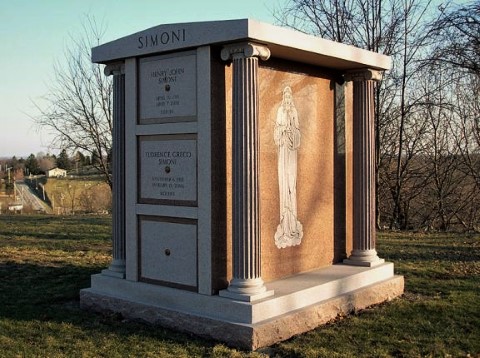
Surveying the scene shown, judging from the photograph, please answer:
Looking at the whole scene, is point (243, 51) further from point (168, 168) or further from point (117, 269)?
point (117, 269)

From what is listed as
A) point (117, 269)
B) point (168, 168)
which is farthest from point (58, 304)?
point (168, 168)

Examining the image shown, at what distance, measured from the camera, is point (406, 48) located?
1758cm

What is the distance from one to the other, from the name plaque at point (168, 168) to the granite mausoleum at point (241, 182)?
16mm

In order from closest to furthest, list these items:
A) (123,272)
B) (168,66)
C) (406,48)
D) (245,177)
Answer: (245,177) < (168,66) < (123,272) < (406,48)

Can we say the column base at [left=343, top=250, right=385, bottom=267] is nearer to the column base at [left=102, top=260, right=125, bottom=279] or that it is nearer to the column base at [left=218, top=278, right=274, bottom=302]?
the column base at [left=218, top=278, right=274, bottom=302]

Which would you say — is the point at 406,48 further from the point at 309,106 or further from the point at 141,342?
the point at 141,342

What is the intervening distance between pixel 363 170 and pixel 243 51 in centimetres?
268

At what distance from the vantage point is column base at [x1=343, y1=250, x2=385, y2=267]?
290 inches

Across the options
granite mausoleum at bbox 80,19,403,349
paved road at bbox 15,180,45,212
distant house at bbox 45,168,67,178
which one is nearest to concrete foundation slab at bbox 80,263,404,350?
granite mausoleum at bbox 80,19,403,349

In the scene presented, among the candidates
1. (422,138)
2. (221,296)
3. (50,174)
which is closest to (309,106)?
(221,296)

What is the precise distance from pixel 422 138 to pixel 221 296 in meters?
14.7

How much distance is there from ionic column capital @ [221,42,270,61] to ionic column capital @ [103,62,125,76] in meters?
1.55

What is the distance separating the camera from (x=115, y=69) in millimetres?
6750

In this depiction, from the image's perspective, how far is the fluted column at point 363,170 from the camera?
7453 millimetres
